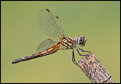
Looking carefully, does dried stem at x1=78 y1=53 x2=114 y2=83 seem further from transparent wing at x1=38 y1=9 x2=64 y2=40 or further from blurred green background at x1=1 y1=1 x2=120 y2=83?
blurred green background at x1=1 y1=1 x2=120 y2=83

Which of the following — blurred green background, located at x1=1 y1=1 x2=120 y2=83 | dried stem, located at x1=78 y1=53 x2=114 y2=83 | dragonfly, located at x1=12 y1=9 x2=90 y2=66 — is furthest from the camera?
blurred green background, located at x1=1 y1=1 x2=120 y2=83

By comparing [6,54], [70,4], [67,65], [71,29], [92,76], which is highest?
[70,4]

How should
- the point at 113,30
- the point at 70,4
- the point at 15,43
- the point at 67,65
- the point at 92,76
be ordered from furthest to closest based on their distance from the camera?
1. the point at 70,4
2. the point at 113,30
3. the point at 15,43
4. the point at 67,65
5. the point at 92,76

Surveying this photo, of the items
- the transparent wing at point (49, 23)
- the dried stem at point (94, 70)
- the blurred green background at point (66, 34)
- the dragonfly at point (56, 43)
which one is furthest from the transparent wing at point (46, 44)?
the blurred green background at point (66, 34)

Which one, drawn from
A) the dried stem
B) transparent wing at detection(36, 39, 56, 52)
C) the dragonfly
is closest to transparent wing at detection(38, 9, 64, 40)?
the dragonfly

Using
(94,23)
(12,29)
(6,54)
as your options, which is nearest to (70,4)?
(94,23)

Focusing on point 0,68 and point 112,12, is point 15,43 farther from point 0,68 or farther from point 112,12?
point 112,12
